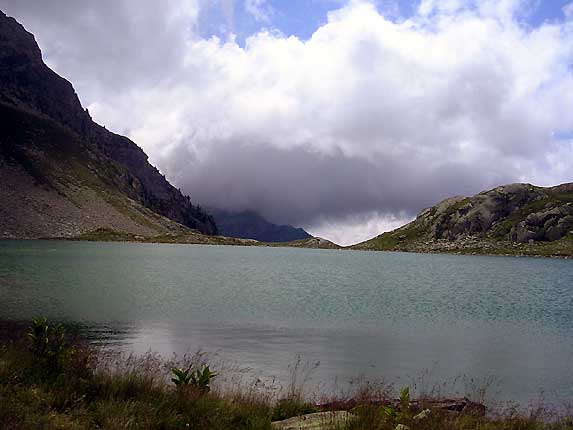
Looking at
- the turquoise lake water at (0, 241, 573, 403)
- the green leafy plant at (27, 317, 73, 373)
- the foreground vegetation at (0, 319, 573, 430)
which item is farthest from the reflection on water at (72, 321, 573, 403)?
the green leafy plant at (27, 317, 73, 373)

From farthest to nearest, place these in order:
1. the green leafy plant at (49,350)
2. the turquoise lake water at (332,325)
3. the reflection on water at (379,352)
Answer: the turquoise lake water at (332,325)
the reflection on water at (379,352)
the green leafy plant at (49,350)

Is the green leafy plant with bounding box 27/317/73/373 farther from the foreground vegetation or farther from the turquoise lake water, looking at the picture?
the turquoise lake water

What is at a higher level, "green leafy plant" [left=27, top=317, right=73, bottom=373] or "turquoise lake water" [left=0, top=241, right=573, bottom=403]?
"green leafy plant" [left=27, top=317, right=73, bottom=373]

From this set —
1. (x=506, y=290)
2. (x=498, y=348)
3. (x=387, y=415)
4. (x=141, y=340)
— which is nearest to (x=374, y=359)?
(x=498, y=348)

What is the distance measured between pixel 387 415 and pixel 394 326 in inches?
1334

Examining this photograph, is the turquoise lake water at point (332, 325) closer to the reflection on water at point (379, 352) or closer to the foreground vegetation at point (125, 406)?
the reflection on water at point (379, 352)

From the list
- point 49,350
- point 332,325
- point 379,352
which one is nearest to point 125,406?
point 49,350

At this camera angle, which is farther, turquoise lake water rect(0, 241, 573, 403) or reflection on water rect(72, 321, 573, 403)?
turquoise lake water rect(0, 241, 573, 403)

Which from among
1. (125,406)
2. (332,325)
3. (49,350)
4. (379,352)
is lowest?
(379,352)

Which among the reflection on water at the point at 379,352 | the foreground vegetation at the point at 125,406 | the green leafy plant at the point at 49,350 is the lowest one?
the reflection on water at the point at 379,352

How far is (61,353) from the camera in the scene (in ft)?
53.6

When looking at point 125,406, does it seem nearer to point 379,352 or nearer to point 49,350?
point 49,350

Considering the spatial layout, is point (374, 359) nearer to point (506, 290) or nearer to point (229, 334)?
point (229, 334)

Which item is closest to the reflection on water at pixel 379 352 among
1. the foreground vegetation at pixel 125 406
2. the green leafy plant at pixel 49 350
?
the foreground vegetation at pixel 125 406
